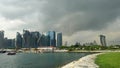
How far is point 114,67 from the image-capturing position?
4569 cm

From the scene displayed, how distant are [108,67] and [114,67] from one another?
136cm

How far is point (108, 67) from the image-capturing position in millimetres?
46625
